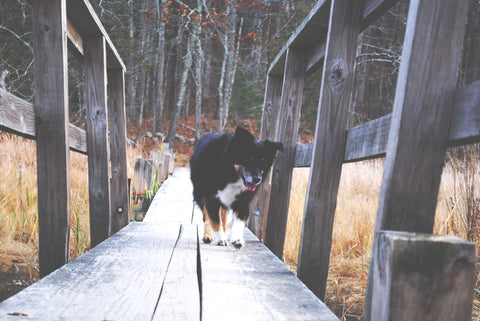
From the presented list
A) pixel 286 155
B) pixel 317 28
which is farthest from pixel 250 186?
pixel 317 28

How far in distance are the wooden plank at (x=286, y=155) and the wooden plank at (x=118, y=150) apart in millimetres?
1785

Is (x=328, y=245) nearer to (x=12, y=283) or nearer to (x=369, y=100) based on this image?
(x=12, y=283)

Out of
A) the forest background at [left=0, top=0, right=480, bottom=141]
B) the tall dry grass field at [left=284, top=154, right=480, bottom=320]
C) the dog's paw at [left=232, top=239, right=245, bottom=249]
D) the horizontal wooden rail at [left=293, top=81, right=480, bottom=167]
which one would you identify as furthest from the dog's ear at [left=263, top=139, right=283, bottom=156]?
the forest background at [left=0, top=0, right=480, bottom=141]

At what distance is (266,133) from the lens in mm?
3842

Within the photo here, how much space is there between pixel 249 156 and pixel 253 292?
1480mm

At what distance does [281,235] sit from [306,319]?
5.51 feet

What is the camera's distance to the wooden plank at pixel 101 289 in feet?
4.15

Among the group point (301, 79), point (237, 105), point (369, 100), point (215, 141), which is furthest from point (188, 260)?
point (369, 100)

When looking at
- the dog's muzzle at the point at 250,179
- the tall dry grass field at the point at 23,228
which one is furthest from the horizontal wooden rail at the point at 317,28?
the tall dry grass field at the point at 23,228

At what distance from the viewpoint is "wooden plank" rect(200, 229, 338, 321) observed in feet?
4.45

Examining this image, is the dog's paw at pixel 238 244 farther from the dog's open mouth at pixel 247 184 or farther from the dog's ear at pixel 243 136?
the dog's ear at pixel 243 136

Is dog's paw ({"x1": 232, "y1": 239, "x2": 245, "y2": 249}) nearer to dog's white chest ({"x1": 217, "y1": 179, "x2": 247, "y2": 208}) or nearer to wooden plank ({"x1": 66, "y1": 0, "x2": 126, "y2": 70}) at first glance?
dog's white chest ({"x1": 217, "y1": 179, "x2": 247, "y2": 208})

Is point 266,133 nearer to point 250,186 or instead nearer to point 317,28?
point 250,186

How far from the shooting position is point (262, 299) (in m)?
1.51
